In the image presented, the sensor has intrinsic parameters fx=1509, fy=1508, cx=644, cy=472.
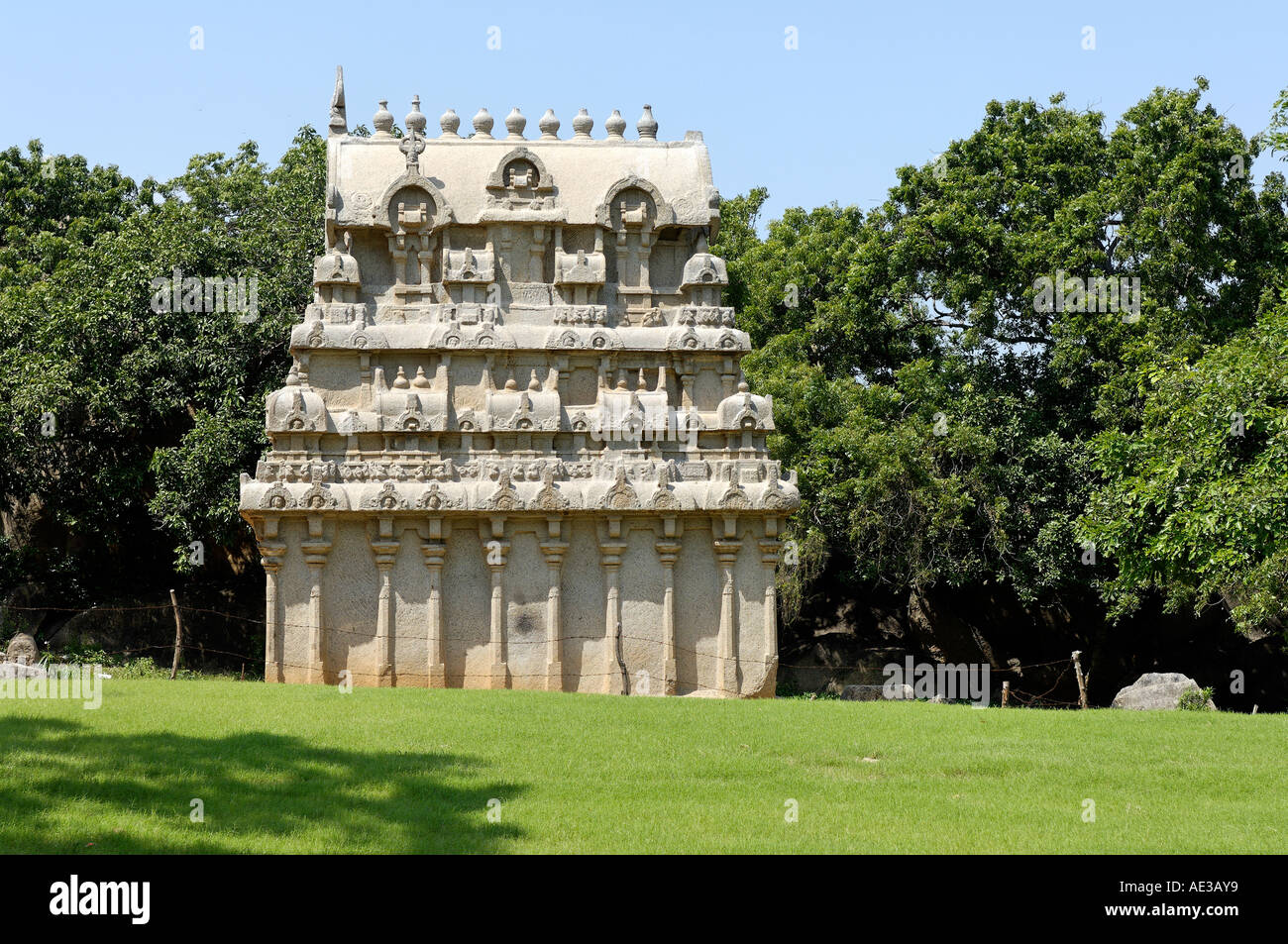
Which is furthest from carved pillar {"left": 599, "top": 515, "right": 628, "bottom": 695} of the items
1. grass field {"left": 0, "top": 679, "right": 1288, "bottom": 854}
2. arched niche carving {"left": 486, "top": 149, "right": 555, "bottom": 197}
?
arched niche carving {"left": 486, "top": 149, "right": 555, "bottom": 197}

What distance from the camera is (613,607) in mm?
25078

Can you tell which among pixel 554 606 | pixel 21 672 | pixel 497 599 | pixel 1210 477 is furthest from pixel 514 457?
pixel 1210 477

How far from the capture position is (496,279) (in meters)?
26.5

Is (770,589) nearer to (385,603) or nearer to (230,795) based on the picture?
(385,603)

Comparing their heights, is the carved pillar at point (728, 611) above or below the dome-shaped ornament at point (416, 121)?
below

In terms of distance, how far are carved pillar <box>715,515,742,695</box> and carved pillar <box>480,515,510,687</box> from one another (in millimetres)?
3536

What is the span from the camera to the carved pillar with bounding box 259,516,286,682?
24.5 metres

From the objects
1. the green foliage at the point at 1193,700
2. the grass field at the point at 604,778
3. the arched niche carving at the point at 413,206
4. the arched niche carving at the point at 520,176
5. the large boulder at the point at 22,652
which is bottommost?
the green foliage at the point at 1193,700

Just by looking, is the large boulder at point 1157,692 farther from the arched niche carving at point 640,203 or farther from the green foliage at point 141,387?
the green foliage at point 141,387

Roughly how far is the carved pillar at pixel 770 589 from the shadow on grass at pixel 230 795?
9.32 m

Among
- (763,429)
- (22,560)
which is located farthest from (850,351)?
(22,560)

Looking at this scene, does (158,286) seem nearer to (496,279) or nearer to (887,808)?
(496,279)

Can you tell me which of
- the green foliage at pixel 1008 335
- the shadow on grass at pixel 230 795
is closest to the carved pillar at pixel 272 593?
the shadow on grass at pixel 230 795

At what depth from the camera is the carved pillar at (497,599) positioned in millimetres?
24828
